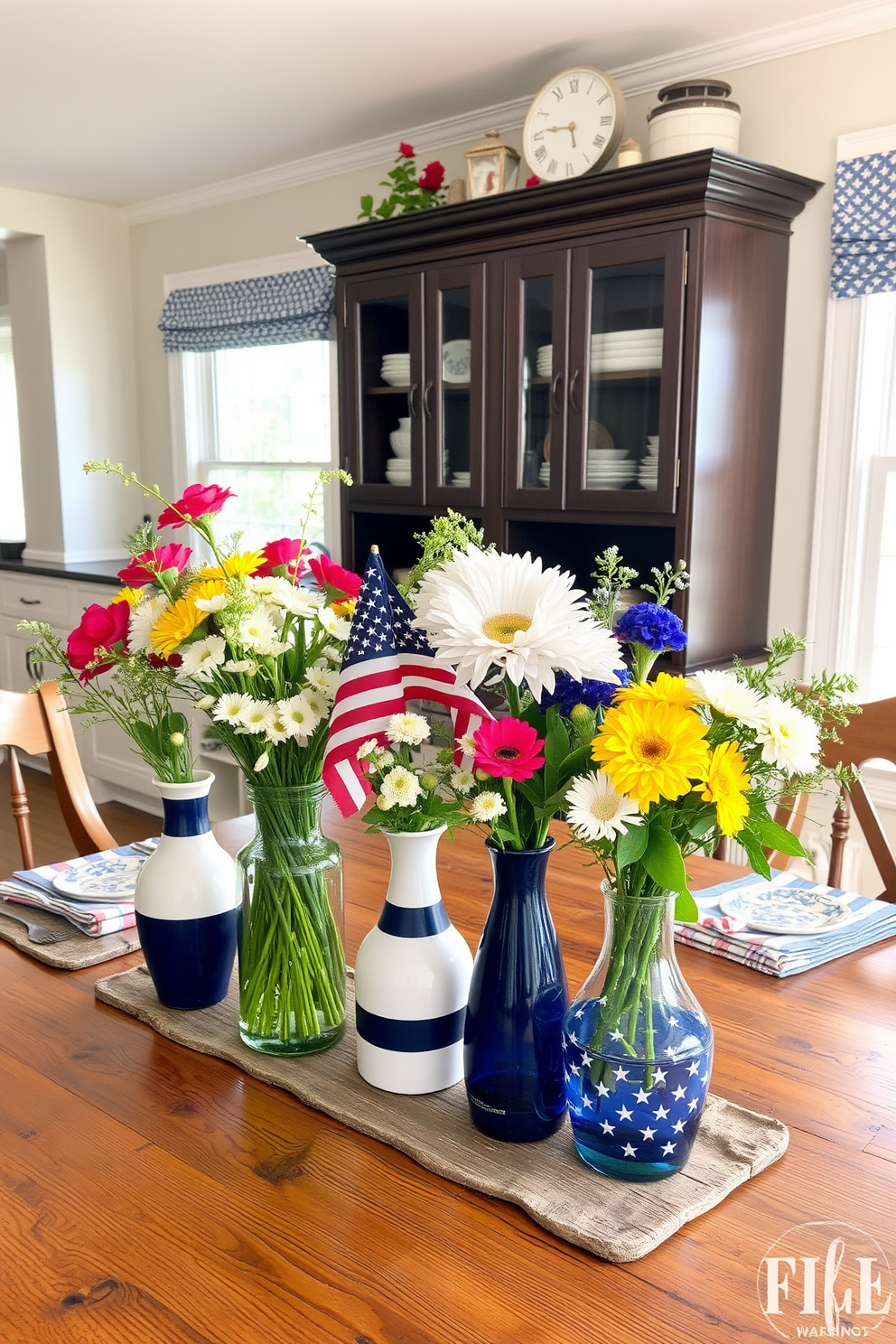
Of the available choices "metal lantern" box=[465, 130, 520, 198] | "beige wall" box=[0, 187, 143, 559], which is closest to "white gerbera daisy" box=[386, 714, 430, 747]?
"metal lantern" box=[465, 130, 520, 198]

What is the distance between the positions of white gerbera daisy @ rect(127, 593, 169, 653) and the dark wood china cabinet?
171 centimetres

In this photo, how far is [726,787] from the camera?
74cm

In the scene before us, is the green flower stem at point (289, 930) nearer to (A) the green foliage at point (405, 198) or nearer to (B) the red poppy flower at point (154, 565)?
(B) the red poppy flower at point (154, 565)

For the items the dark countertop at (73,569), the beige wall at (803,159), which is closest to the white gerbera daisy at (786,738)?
the beige wall at (803,159)

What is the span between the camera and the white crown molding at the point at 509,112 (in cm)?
257

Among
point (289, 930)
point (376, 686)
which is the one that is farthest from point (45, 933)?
point (376, 686)

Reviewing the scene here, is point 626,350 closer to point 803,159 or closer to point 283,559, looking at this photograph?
point 803,159

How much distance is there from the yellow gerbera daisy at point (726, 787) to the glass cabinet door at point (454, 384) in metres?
2.30

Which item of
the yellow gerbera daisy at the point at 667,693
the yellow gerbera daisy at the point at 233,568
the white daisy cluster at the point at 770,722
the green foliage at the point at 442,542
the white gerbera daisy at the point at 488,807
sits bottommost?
the white gerbera daisy at the point at 488,807

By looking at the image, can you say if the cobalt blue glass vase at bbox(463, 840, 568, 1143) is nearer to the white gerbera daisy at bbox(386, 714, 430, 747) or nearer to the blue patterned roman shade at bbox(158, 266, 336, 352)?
the white gerbera daisy at bbox(386, 714, 430, 747)

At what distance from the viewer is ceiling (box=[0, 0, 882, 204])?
2.60m

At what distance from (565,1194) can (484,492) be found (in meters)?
2.31

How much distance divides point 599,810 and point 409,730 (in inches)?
6.4

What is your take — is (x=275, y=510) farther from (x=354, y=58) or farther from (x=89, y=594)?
(x=354, y=58)
